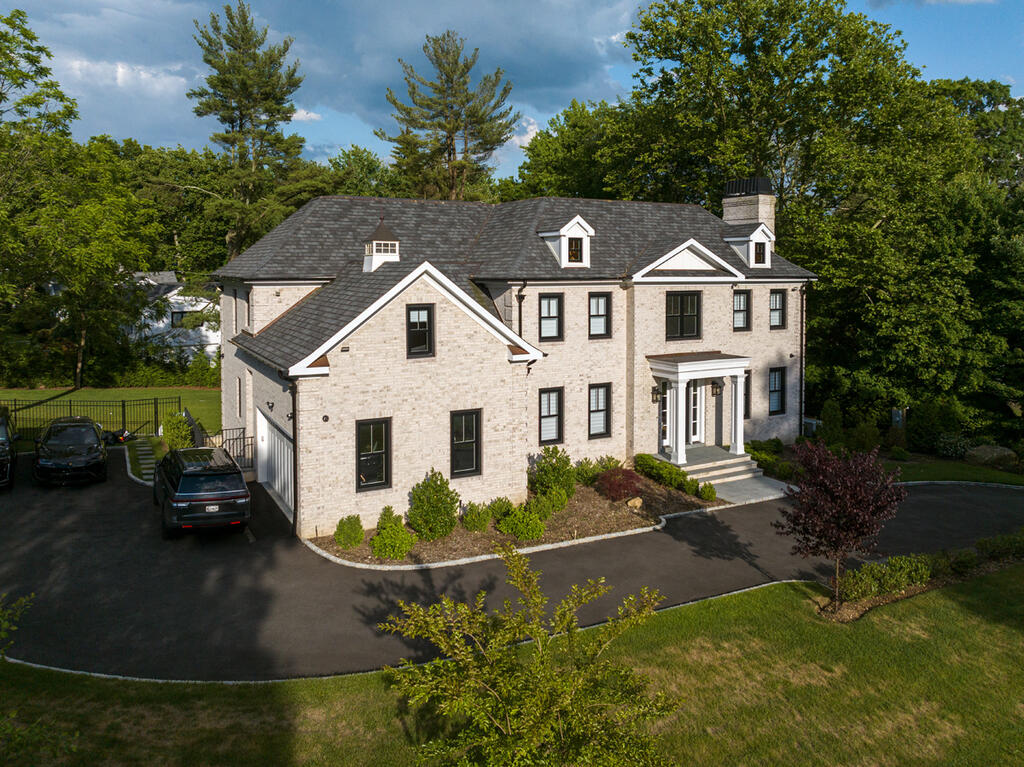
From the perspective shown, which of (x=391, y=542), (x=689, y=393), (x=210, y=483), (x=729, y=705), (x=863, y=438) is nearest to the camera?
(x=729, y=705)

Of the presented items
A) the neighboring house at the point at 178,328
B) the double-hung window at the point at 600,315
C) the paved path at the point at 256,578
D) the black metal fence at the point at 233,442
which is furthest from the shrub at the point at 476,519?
the neighboring house at the point at 178,328

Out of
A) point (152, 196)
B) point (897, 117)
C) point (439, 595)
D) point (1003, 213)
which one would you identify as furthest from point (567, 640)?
point (152, 196)

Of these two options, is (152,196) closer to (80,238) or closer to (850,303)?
(80,238)

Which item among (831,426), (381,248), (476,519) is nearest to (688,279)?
(831,426)

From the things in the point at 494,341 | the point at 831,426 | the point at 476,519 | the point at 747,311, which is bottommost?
the point at 476,519

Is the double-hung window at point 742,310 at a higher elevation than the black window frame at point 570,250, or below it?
below

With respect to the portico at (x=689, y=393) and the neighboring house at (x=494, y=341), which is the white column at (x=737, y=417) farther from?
the neighboring house at (x=494, y=341)

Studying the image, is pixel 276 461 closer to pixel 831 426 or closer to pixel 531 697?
pixel 531 697
